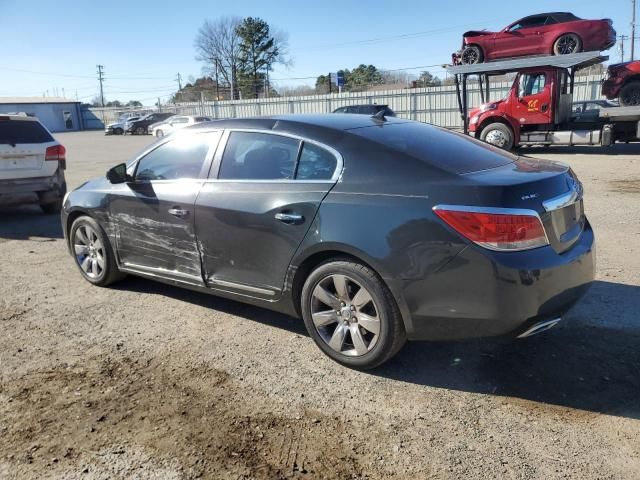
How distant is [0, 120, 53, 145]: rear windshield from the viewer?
7.96 meters

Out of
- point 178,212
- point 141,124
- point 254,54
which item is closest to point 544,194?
point 178,212

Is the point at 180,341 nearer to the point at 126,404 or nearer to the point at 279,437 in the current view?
the point at 126,404

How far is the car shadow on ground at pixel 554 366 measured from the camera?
3.04 metres

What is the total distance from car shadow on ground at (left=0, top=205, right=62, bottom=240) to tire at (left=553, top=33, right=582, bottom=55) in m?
14.5

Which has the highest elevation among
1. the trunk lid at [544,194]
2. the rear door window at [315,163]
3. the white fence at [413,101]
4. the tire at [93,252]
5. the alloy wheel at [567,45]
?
the alloy wheel at [567,45]

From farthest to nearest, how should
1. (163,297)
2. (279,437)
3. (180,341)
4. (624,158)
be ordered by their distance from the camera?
1. (624,158)
2. (163,297)
3. (180,341)
4. (279,437)

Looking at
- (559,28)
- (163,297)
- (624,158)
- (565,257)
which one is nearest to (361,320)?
(565,257)

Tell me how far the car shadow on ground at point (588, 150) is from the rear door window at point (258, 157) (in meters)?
14.7

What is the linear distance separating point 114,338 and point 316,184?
1.98 meters

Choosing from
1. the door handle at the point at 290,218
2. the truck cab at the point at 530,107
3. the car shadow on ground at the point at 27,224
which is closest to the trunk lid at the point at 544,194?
the door handle at the point at 290,218

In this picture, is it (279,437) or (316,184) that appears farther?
(316,184)

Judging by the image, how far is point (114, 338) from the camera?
402 cm

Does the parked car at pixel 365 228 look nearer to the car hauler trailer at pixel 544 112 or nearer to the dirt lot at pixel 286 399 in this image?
the dirt lot at pixel 286 399

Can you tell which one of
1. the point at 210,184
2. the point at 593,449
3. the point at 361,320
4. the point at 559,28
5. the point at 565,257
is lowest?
the point at 593,449
